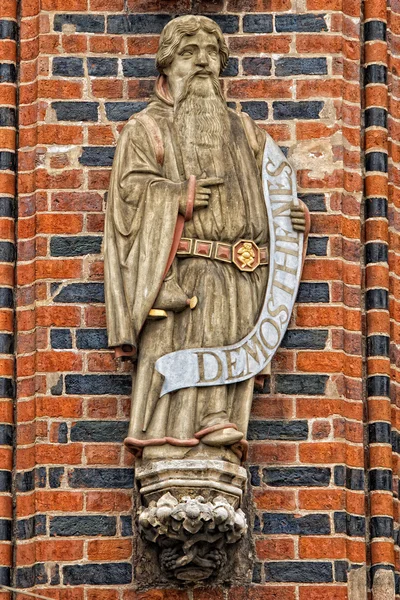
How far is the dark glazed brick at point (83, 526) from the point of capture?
497 inches

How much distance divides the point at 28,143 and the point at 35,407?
1276 millimetres

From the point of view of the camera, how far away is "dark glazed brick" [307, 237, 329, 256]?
13039mm

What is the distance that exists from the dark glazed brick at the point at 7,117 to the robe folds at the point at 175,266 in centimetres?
64

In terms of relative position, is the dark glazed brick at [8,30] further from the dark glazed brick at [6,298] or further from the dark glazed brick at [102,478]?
the dark glazed brick at [102,478]

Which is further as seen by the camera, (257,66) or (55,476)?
(257,66)

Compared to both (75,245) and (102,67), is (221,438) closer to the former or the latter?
(75,245)

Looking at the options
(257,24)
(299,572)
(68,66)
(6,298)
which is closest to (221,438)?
(299,572)

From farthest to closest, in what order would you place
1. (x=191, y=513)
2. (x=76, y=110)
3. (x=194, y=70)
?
1. (x=76, y=110)
2. (x=194, y=70)
3. (x=191, y=513)

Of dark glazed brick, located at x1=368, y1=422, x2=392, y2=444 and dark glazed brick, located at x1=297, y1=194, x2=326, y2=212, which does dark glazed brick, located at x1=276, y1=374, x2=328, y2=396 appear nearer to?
dark glazed brick, located at x1=368, y1=422, x2=392, y2=444

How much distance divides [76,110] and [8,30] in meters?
0.57

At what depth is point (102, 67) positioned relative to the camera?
1330 cm

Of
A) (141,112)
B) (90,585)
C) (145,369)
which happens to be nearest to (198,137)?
(141,112)

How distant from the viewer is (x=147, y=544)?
41.0 ft

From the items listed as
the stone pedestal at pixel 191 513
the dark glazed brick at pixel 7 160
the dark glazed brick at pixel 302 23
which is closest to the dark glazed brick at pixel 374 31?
the dark glazed brick at pixel 302 23
